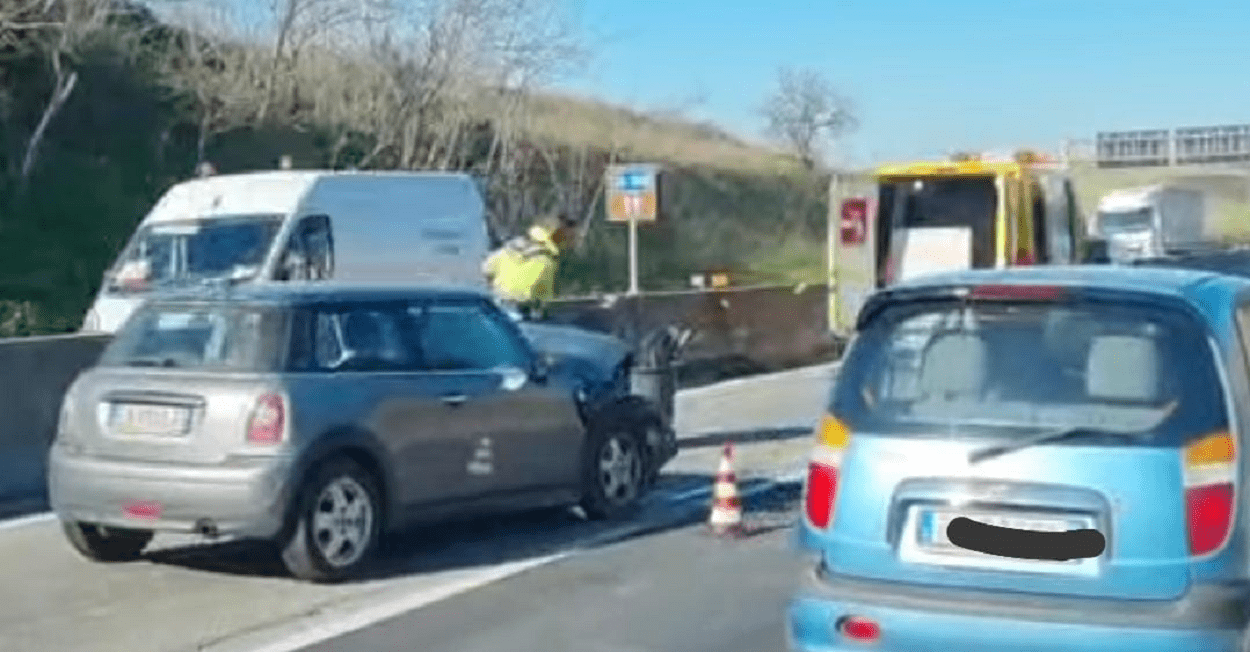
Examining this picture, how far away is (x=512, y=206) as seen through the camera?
40844mm

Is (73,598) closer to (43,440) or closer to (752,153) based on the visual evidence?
(43,440)

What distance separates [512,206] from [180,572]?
98.9 ft

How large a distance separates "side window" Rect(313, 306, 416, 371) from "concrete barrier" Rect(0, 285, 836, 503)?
381 cm

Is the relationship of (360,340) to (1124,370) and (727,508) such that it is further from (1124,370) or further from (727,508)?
(1124,370)

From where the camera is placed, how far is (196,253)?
2012 cm

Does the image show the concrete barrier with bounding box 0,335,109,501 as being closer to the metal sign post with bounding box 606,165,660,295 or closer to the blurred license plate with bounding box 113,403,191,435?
the blurred license plate with bounding box 113,403,191,435

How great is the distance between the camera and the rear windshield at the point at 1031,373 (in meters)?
6.67

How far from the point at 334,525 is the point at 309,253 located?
10200 mm

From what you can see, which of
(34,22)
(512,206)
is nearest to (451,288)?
(34,22)

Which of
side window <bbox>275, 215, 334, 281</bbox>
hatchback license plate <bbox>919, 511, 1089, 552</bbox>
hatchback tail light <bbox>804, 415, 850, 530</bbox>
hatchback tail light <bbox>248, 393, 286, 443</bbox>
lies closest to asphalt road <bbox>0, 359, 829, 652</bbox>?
hatchback tail light <bbox>248, 393, 286, 443</bbox>

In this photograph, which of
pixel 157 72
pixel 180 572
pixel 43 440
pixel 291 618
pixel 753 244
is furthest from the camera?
pixel 753 244

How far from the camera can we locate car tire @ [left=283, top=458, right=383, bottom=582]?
10.3 metres

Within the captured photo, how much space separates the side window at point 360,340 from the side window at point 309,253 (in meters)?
8.91

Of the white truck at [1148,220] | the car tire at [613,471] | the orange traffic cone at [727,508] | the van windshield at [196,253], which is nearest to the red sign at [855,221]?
the van windshield at [196,253]
